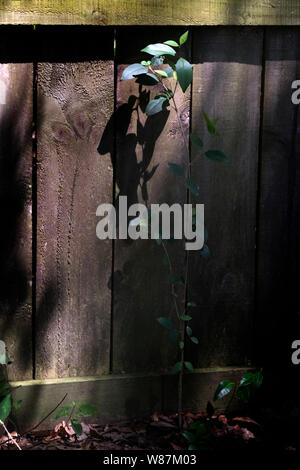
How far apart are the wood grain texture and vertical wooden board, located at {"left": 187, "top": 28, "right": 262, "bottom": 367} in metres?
0.06

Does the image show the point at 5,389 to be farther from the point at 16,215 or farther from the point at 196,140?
the point at 196,140

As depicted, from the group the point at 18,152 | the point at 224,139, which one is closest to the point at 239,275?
the point at 224,139

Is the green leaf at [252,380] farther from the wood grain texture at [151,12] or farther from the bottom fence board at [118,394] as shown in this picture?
the wood grain texture at [151,12]

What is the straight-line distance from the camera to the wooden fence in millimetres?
2346

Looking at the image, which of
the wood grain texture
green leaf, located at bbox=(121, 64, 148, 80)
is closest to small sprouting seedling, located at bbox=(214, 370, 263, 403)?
→ green leaf, located at bbox=(121, 64, 148, 80)

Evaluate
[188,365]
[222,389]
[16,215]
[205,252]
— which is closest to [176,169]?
[205,252]

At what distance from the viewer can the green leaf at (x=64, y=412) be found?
236cm

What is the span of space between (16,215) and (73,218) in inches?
7.9

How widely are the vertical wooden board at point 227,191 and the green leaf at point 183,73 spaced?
22 cm

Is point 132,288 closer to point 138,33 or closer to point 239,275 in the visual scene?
point 239,275

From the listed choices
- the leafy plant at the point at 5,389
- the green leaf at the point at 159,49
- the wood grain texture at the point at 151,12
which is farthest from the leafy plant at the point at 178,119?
the leafy plant at the point at 5,389

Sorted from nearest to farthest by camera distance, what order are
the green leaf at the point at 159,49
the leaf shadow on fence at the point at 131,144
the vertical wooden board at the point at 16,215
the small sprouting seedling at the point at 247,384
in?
1. the green leaf at the point at 159,49
2. the vertical wooden board at the point at 16,215
3. the leaf shadow on fence at the point at 131,144
4. the small sprouting seedling at the point at 247,384

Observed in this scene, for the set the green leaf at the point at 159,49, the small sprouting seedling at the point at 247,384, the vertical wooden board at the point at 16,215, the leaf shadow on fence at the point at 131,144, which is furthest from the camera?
the small sprouting seedling at the point at 247,384

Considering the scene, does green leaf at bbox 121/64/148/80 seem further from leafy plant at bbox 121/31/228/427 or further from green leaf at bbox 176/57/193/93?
green leaf at bbox 176/57/193/93
